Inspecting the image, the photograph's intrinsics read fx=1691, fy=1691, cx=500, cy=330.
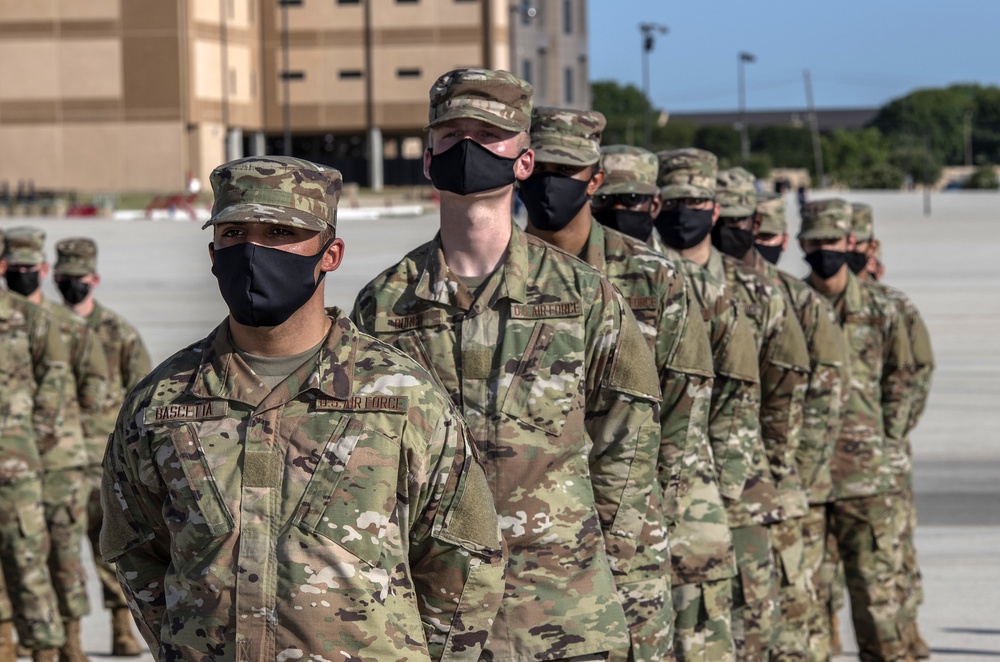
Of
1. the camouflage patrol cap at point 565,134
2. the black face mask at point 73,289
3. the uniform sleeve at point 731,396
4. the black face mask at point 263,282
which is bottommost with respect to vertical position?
the uniform sleeve at point 731,396

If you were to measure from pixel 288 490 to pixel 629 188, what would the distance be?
3342 millimetres

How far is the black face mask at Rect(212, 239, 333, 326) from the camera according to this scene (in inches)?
138

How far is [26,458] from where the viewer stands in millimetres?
9031

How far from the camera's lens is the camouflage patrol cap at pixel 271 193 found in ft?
11.6

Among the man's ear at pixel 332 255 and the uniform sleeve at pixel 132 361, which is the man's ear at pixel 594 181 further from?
the uniform sleeve at pixel 132 361

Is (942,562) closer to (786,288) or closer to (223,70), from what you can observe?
(786,288)

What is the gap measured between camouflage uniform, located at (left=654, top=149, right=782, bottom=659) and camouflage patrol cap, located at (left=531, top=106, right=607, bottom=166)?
3.67ft

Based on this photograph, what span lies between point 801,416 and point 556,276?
3319 millimetres

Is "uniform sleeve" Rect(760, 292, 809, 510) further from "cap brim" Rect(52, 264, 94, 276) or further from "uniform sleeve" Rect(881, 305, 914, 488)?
"cap brim" Rect(52, 264, 94, 276)

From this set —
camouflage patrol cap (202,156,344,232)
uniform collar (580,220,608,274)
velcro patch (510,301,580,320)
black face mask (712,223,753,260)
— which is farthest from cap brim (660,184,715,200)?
camouflage patrol cap (202,156,344,232)

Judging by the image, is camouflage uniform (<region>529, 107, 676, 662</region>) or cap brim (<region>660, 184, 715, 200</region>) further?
cap brim (<region>660, 184, 715, 200</region>)

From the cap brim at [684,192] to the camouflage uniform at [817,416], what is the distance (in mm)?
1007

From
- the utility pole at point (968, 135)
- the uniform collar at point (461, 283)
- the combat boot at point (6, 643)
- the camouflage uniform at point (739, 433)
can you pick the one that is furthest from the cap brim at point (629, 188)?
the utility pole at point (968, 135)

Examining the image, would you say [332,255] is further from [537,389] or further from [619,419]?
[619,419]
